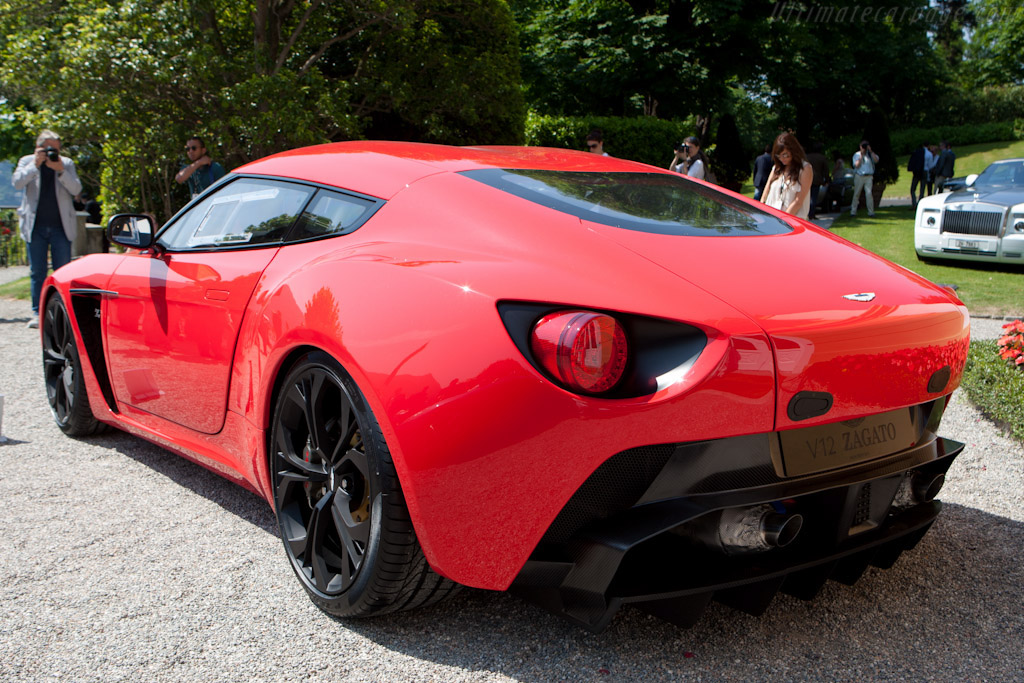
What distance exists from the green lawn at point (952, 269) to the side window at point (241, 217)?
24.8ft

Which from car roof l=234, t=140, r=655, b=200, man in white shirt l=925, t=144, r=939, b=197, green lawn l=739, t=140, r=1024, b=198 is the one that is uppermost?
car roof l=234, t=140, r=655, b=200

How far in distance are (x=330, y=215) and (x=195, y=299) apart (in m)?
0.69

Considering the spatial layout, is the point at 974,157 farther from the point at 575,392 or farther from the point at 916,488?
the point at 575,392

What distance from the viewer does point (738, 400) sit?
6.31ft

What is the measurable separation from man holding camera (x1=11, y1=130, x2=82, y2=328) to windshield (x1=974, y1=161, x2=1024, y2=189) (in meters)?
11.8

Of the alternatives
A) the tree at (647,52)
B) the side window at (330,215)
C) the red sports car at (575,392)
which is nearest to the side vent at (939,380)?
the red sports car at (575,392)

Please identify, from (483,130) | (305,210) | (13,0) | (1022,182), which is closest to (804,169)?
Result: (305,210)

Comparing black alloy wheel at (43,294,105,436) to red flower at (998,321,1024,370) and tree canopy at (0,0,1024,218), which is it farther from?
tree canopy at (0,0,1024,218)

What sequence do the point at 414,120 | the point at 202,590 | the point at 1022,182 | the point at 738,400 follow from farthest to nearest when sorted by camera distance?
the point at 414,120
the point at 1022,182
the point at 202,590
the point at 738,400

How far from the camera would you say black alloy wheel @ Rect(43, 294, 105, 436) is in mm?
4145

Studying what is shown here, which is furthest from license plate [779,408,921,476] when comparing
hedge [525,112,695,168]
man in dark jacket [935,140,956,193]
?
man in dark jacket [935,140,956,193]

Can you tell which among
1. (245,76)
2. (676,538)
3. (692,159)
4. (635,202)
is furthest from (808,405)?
(245,76)

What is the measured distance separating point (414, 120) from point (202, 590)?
12.2 meters

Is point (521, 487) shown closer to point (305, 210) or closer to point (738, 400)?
point (738, 400)
